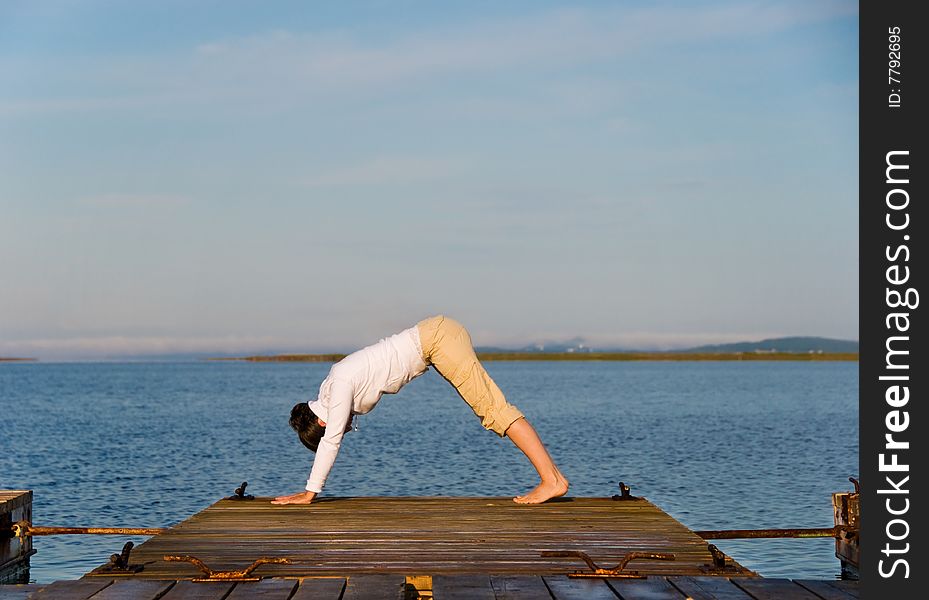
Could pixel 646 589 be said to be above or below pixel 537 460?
below

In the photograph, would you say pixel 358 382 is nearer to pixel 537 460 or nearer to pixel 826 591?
pixel 537 460

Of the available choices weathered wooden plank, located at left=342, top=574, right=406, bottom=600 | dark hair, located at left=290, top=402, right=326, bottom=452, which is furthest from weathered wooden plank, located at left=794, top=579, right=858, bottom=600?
dark hair, located at left=290, top=402, right=326, bottom=452

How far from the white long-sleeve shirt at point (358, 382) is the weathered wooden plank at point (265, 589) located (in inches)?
117

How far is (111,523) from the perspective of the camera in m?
18.2

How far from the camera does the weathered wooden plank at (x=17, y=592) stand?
5.45 meters

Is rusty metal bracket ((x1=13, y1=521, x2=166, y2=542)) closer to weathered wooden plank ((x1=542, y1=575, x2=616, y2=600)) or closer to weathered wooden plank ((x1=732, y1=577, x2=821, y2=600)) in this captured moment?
weathered wooden plank ((x1=542, y1=575, x2=616, y2=600))

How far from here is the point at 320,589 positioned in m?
5.57

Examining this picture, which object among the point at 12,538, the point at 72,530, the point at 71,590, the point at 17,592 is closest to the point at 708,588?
the point at 71,590

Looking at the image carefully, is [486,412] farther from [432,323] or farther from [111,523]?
[111,523]

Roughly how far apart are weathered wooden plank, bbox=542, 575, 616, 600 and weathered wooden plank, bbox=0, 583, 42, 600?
2.54 meters

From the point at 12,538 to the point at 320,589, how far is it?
548 centimetres

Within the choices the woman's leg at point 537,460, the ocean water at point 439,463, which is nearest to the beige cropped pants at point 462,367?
the woman's leg at point 537,460
